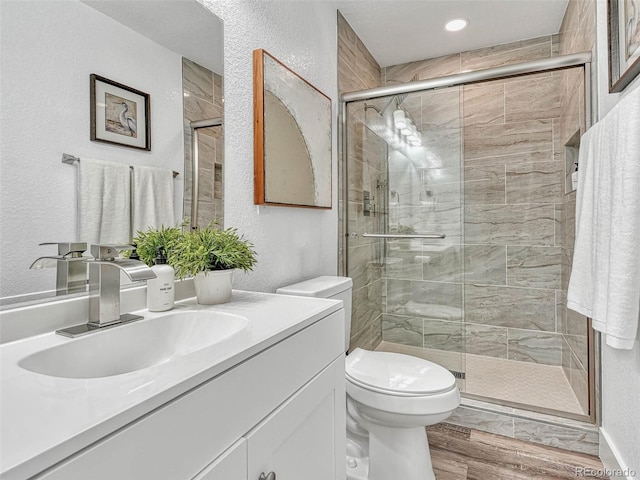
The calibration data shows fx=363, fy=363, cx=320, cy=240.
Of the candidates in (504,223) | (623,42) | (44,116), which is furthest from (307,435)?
(504,223)

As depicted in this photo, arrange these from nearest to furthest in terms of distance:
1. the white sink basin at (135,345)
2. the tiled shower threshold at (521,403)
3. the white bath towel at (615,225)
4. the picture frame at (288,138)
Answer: the white sink basin at (135,345) → the white bath towel at (615,225) → the picture frame at (288,138) → the tiled shower threshold at (521,403)

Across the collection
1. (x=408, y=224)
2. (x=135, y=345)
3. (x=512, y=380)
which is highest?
(x=408, y=224)

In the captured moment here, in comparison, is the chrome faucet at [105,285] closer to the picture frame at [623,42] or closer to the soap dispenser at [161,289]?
the soap dispenser at [161,289]

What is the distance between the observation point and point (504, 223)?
108 inches

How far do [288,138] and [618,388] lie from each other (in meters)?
1.72

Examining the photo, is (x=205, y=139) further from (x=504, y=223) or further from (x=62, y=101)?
(x=504, y=223)

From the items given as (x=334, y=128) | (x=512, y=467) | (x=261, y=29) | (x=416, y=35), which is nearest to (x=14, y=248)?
(x=261, y=29)

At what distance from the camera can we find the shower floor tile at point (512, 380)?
1.99 metres

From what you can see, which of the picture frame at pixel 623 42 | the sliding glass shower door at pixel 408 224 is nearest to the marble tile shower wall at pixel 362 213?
the sliding glass shower door at pixel 408 224

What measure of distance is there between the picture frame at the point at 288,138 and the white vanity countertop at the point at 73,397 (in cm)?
89

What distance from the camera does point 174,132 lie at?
1.16 metres

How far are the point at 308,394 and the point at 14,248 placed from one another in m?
0.74

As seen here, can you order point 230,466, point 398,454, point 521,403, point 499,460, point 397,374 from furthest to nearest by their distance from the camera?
point 521,403 → point 499,460 → point 397,374 → point 398,454 → point 230,466

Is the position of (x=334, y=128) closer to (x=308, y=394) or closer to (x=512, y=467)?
Answer: (x=308, y=394)
